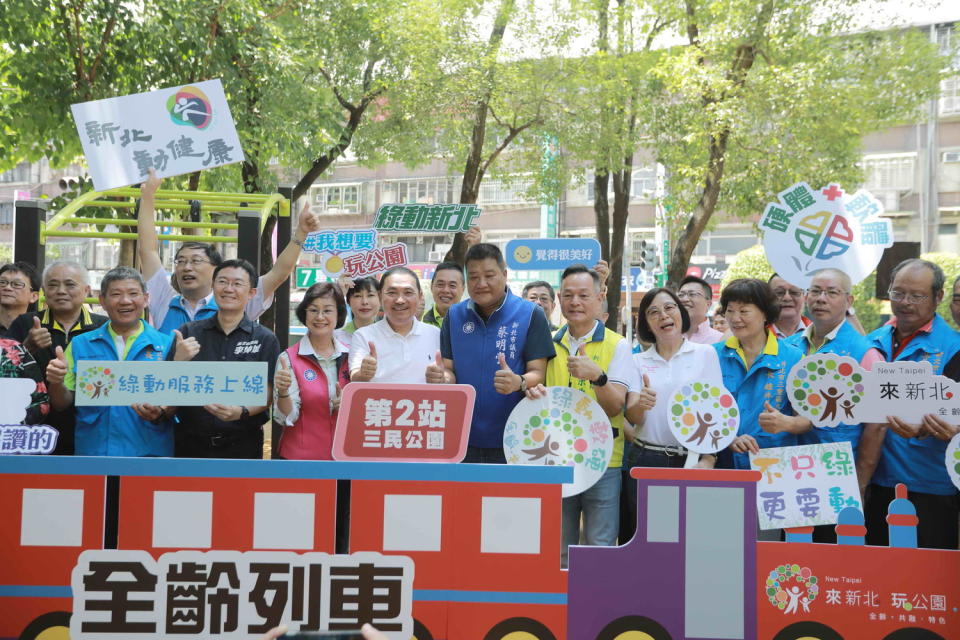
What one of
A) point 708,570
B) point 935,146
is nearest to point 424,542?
point 708,570

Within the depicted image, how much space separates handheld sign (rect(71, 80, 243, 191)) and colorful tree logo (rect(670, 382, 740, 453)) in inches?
109

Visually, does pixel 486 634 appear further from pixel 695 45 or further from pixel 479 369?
pixel 695 45

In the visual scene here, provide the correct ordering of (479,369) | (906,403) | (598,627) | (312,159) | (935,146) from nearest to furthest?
(598,627) → (906,403) → (479,369) → (312,159) → (935,146)

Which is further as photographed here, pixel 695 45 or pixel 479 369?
pixel 695 45

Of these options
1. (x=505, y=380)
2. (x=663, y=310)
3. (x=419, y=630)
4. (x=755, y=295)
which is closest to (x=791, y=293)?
(x=755, y=295)

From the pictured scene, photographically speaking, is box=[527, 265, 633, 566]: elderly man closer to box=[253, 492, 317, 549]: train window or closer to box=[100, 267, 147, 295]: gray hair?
box=[253, 492, 317, 549]: train window

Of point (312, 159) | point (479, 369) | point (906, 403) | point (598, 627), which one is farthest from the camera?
point (312, 159)

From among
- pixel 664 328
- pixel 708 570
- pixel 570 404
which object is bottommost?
pixel 708 570

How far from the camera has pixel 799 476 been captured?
3.44m

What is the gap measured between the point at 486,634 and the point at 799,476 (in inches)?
54.1

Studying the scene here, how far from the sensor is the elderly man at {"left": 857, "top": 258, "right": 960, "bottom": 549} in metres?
3.69

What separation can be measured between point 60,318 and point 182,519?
165cm

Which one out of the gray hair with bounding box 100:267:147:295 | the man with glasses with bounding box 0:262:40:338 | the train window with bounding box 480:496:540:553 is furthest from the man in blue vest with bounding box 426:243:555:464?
the man with glasses with bounding box 0:262:40:338

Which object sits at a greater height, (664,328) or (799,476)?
(664,328)
